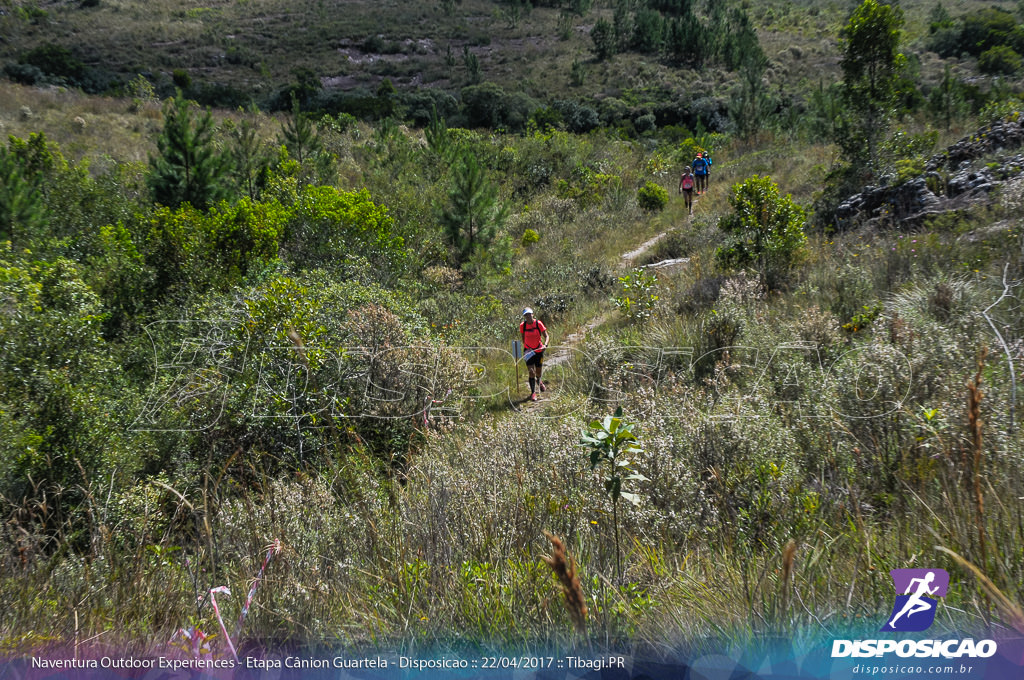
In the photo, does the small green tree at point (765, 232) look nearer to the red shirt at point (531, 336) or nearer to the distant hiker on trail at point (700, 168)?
the red shirt at point (531, 336)

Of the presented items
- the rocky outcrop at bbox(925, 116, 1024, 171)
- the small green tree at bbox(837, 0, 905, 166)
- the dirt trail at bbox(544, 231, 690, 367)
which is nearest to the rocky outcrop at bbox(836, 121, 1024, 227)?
the rocky outcrop at bbox(925, 116, 1024, 171)

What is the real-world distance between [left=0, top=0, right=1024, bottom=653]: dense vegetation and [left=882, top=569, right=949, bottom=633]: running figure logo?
0.06 meters

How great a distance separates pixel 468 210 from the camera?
14.7 metres

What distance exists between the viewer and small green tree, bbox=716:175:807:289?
7582mm

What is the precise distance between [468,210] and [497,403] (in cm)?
863

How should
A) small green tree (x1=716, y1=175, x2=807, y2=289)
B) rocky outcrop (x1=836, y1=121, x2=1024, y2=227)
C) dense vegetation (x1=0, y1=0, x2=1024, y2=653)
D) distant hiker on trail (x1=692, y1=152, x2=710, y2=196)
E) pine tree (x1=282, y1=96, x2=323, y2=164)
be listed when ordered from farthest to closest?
pine tree (x1=282, y1=96, x2=323, y2=164), distant hiker on trail (x1=692, y1=152, x2=710, y2=196), small green tree (x1=716, y1=175, x2=807, y2=289), rocky outcrop (x1=836, y1=121, x2=1024, y2=227), dense vegetation (x1=0, y1=0, x2=1024, y2=653)

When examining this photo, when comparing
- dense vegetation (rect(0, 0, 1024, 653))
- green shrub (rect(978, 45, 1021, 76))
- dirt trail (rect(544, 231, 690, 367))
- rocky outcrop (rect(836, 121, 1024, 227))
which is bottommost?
dirt trail (rect(544, 231, 690, 367))

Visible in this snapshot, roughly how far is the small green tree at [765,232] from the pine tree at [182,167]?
10724mm

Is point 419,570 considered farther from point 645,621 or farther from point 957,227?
point 957,227

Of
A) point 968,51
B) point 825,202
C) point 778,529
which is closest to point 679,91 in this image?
point 968,51

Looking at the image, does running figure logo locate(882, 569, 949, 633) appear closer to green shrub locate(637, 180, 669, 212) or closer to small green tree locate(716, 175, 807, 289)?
small green tree locate(716, 175, 807, 289)

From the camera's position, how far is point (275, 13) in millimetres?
59562

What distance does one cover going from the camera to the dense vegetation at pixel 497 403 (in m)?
2.19

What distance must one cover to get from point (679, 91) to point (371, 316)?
41.9 meters
